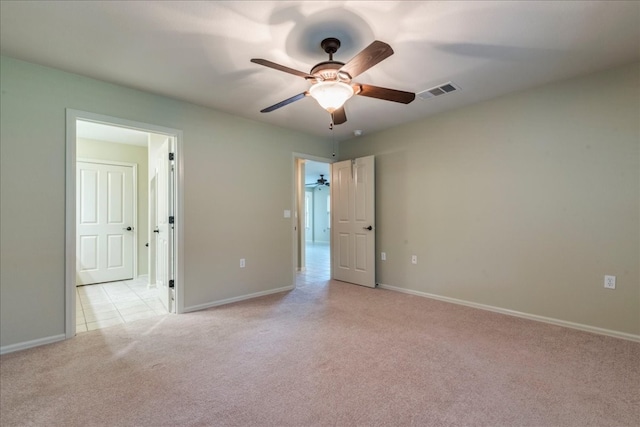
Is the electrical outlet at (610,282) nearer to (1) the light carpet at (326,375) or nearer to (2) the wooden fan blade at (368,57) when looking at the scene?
(1) the light carpet at (326,375)

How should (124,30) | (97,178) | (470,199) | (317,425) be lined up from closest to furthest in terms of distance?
1. (317,425)
2. (124,30)
3. (470,199)
4. (97,178)

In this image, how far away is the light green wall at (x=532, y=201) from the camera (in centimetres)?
262

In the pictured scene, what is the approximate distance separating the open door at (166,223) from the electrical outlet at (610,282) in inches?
172

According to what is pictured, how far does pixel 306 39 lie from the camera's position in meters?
2.18

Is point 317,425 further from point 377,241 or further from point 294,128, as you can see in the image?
point 294,128

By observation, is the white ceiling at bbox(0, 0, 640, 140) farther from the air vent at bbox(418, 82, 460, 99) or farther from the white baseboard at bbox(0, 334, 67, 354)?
the white baseboard at bbox(0, 334, 67, 354)

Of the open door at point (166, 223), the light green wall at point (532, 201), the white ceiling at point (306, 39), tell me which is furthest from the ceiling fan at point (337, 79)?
the open door at point (166, 223)

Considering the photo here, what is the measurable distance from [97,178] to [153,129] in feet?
8.54

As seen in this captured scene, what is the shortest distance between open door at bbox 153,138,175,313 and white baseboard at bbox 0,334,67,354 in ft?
3.22

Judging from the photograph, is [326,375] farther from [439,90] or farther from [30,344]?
[439,90]

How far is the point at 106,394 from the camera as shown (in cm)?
183

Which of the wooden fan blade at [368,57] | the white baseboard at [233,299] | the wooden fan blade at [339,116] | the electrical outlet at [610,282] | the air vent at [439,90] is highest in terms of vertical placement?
the air vent at [439,90]

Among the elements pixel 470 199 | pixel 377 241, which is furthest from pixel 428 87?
pixel 377 241

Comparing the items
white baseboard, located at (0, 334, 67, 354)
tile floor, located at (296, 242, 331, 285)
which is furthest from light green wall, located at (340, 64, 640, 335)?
white baseboard, located at (0, 334, 67, 354)
